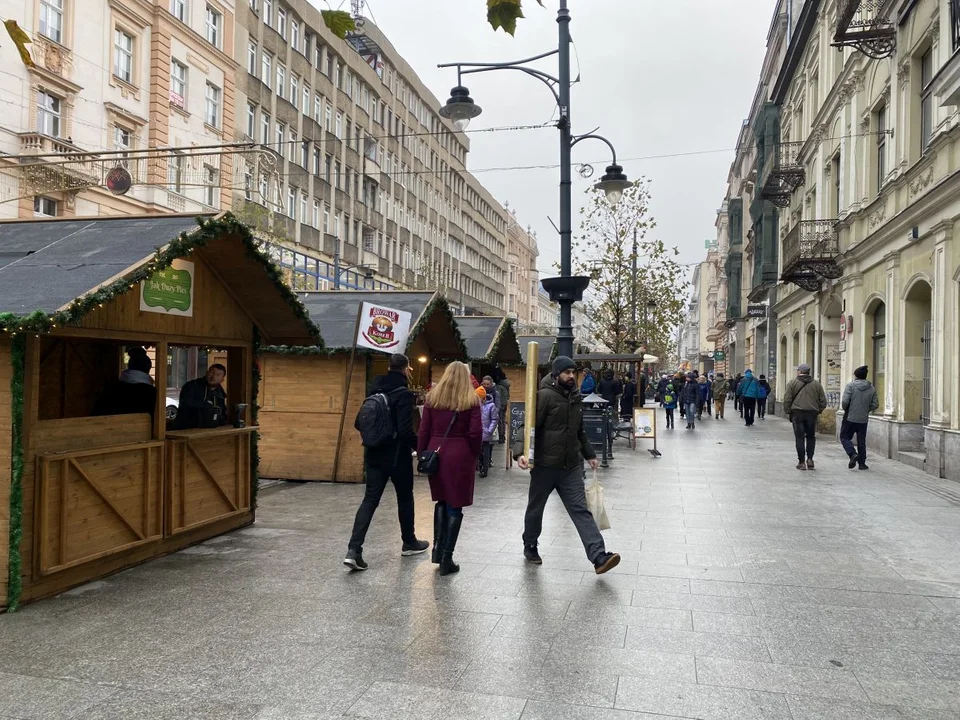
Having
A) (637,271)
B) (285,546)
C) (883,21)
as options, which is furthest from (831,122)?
(285,546)

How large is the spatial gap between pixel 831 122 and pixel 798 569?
17.9m

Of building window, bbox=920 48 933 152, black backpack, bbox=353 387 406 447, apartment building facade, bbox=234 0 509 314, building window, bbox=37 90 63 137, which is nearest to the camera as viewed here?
black backpack, bbox=353 387 406 447

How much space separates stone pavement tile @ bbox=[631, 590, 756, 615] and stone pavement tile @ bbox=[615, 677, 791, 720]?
1.40 m

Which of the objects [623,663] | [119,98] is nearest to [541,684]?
[623,663]

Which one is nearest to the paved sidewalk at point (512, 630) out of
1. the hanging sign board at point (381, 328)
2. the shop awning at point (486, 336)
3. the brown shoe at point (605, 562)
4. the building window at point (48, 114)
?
the brown shoe at point (605, 562)

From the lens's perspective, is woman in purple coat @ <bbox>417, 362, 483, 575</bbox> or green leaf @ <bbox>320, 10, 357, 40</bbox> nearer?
green leaf @ <bbox>320, 10, 357, 40</bbox>

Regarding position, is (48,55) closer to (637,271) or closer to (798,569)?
(637,271)

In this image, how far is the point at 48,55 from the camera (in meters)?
22.4

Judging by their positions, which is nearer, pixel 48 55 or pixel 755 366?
pixel 48 55

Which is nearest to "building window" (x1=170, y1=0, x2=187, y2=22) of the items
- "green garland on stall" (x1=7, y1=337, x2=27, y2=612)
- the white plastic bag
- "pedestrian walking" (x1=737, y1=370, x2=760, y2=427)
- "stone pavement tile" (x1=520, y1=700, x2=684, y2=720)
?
"pedestrian walking" (x1=737, y1=370, x2=760, y2=427)

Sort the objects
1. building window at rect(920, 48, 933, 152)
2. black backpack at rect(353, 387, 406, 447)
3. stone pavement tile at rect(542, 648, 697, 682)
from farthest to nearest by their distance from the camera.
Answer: building window at rect(920, 48, 933, 152) < black backpack at rect(353, 387, 406, 447) < stone pavement tile at rect(542, 648, 697, 682)

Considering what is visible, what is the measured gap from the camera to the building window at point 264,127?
1380 inches

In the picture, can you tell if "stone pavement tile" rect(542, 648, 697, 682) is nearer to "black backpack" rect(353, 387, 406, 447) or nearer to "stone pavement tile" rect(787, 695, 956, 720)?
"stone pavement tile" rect(787, 695, 956, 720)

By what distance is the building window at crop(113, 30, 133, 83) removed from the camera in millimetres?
25500
